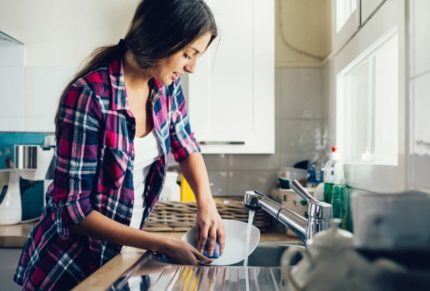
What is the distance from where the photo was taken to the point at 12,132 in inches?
86.0

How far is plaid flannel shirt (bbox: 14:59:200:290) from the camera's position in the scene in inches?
37.2

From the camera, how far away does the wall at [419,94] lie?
Result: 0.84 metres

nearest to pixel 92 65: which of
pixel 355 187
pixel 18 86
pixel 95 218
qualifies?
pixel 95 218

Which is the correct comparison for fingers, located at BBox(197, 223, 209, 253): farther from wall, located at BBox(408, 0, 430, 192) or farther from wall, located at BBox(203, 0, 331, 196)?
wall, located at BBox(203, 0, 331, 196)

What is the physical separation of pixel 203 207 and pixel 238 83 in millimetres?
850

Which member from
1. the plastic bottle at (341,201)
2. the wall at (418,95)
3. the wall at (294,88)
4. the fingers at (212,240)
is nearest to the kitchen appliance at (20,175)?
the wall at (294,88)

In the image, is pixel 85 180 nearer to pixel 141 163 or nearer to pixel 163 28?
pixel 141 163

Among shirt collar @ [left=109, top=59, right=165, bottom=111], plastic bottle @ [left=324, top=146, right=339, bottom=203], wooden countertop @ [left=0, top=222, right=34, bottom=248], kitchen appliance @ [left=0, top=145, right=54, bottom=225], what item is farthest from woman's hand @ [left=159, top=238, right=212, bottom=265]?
kitchen appliance @ [left=0, top=145, right=54, bottom=225]

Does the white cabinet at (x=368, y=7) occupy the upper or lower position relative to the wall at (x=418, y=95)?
upper

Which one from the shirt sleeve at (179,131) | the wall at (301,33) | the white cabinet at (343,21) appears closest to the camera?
the shirt sleeve at (179,131)

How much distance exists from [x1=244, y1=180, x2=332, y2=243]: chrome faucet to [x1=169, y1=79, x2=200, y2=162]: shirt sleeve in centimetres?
28

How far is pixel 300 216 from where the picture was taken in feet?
3.22

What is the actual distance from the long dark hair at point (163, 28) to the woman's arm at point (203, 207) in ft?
1.01

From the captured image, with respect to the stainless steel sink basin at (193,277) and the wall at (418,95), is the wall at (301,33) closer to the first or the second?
the wall at (418,95)
